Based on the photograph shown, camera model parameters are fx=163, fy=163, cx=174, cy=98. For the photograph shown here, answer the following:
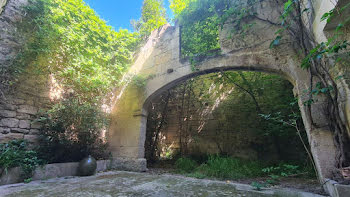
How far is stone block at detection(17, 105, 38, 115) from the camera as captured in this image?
3.04 metres

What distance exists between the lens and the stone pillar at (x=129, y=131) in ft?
12.2

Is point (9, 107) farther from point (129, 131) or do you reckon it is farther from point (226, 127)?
point (226, 127)

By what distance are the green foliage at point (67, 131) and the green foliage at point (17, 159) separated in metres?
0.31

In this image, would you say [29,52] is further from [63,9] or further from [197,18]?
[197,18]

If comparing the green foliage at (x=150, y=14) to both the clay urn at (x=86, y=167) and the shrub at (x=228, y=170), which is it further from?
the shrub at (x=228, y=170)

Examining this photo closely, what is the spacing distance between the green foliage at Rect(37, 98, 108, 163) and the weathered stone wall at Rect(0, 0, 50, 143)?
250 millimetres

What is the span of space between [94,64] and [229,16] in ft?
10.1

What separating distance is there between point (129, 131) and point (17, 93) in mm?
2239

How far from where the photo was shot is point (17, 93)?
3.02 metres

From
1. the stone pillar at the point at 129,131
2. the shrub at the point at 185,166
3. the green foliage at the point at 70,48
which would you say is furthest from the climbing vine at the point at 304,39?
the shrub at the point at 185,166

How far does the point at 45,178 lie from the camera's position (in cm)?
263

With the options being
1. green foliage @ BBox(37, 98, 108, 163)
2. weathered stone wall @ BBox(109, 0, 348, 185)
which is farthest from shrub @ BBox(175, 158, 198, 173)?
green foliage @ BBox(37, 98, 108, 163)

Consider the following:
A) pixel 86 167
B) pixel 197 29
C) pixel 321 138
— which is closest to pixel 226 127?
pixel 321 138

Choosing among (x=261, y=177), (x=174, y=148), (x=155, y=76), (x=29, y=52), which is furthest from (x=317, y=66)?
(x=29, y=52)
